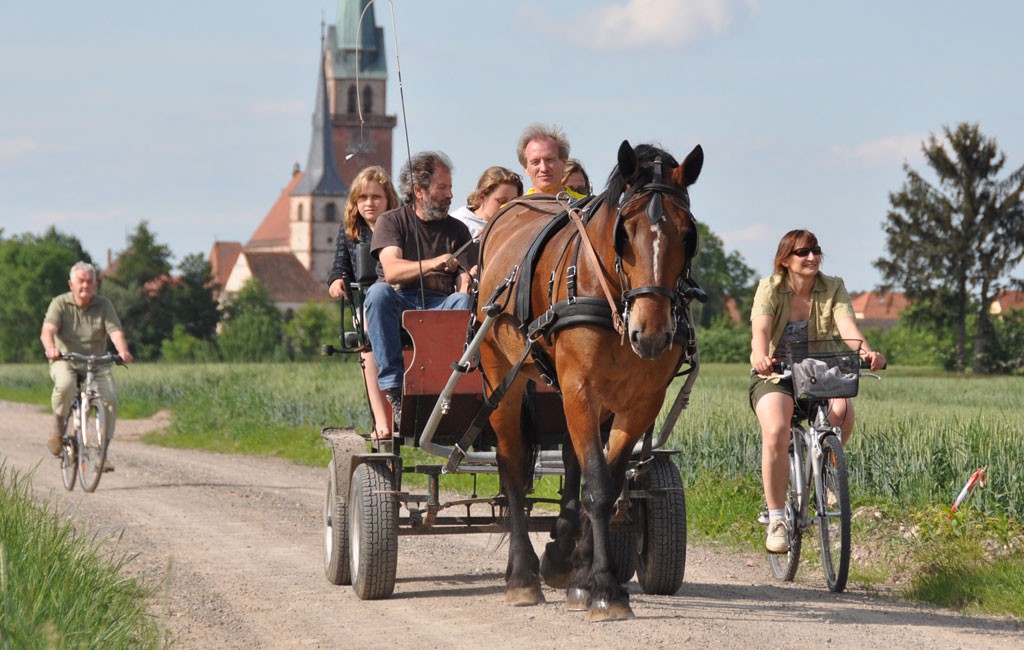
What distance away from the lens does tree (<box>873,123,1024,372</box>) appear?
58.1 meters

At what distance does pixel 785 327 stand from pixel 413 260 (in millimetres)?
2046

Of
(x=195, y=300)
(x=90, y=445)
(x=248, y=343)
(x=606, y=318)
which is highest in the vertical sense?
(x=195, y=300)

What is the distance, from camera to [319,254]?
5699 inches

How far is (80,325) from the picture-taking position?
13.6m

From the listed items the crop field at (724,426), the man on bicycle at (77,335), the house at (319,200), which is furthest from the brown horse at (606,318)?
the house at (319,200)

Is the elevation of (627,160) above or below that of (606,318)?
above

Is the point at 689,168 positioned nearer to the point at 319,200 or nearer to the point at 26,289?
the point at 26,289

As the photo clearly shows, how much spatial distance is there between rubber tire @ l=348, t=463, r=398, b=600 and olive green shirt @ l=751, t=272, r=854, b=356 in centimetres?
215

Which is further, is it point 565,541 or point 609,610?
point 565,541

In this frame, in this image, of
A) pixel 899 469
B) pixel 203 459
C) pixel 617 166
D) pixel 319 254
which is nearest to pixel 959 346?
pixel 203 459

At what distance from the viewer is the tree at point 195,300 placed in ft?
337

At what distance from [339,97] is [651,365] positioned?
140899 millimetres

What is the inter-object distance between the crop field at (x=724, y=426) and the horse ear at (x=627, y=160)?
438 cm

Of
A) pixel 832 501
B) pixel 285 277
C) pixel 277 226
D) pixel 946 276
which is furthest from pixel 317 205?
pixel 832 501
